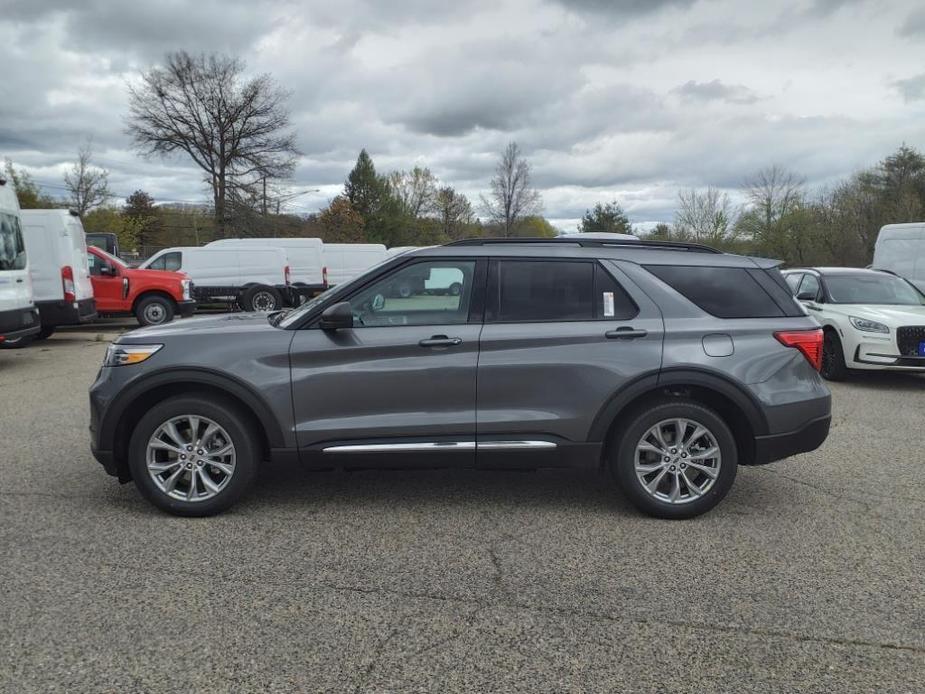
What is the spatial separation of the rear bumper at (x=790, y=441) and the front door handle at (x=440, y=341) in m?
1.88

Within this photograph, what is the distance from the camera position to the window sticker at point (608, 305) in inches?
166

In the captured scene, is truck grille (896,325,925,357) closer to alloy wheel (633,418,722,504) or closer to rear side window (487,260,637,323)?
alloy wheel (633,418,722,504)

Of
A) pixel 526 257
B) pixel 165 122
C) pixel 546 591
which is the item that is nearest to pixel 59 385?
pixel 526 257

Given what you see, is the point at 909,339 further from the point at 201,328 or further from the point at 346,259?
the point at 346,259

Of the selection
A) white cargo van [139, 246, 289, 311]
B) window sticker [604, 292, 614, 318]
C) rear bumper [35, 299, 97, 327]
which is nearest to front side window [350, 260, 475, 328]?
window sticker [604, 292, 614, 318]

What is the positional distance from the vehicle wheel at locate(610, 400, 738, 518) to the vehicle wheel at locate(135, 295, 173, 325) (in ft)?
47.9

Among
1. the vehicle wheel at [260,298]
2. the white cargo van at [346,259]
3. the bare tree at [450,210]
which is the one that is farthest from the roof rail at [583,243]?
the bare tree at [450,210]

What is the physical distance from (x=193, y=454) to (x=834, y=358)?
8469 millimetres

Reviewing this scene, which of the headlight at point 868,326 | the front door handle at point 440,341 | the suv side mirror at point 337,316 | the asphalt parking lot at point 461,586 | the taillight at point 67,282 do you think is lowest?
the asphalt parking lot at point 461,586

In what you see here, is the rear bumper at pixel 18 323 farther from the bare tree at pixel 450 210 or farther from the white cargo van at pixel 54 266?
the bare tree at pixel 450 210

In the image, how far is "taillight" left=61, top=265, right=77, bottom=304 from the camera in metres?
12.2

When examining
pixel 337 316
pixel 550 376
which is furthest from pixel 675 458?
pixel 337 316

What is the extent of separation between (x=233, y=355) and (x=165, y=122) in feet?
127

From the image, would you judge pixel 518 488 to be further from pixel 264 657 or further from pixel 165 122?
pixel 165 122
